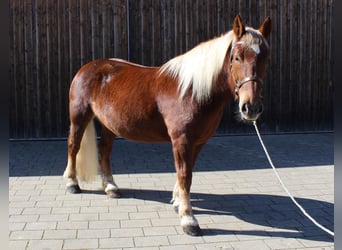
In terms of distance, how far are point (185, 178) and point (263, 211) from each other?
3.48 ft

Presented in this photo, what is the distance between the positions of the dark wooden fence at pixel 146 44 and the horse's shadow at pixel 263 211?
158 inches

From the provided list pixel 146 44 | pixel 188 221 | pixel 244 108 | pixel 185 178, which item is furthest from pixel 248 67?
pixel 146 44

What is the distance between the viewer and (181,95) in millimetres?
3791

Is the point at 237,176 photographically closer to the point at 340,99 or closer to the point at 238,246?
the point at 238,246

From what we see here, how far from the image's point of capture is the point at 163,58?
858 cm

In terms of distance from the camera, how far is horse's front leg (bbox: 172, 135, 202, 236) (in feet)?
12.0

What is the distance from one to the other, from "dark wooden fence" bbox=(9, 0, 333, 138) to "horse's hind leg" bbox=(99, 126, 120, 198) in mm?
3621

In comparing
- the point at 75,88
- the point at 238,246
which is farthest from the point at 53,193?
the point at 238,246

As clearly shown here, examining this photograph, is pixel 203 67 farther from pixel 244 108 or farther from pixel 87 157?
pixel 87 157

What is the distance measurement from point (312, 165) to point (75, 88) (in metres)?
3.80

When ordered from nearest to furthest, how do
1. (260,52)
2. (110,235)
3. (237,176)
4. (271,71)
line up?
1. (260,52)
2. (110,235)
3. (237,176)
4. (271,71)

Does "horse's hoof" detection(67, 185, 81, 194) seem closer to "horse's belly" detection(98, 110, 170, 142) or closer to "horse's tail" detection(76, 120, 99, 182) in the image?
"horse's tail" detection(76, 120, 99, 182)

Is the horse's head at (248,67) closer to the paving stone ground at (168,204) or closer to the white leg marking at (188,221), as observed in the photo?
the white leg marking at (188,221)

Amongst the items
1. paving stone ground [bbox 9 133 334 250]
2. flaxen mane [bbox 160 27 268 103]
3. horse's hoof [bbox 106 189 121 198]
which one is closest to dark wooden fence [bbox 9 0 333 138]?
paving stone ground [bbox 9 133 334 250]
